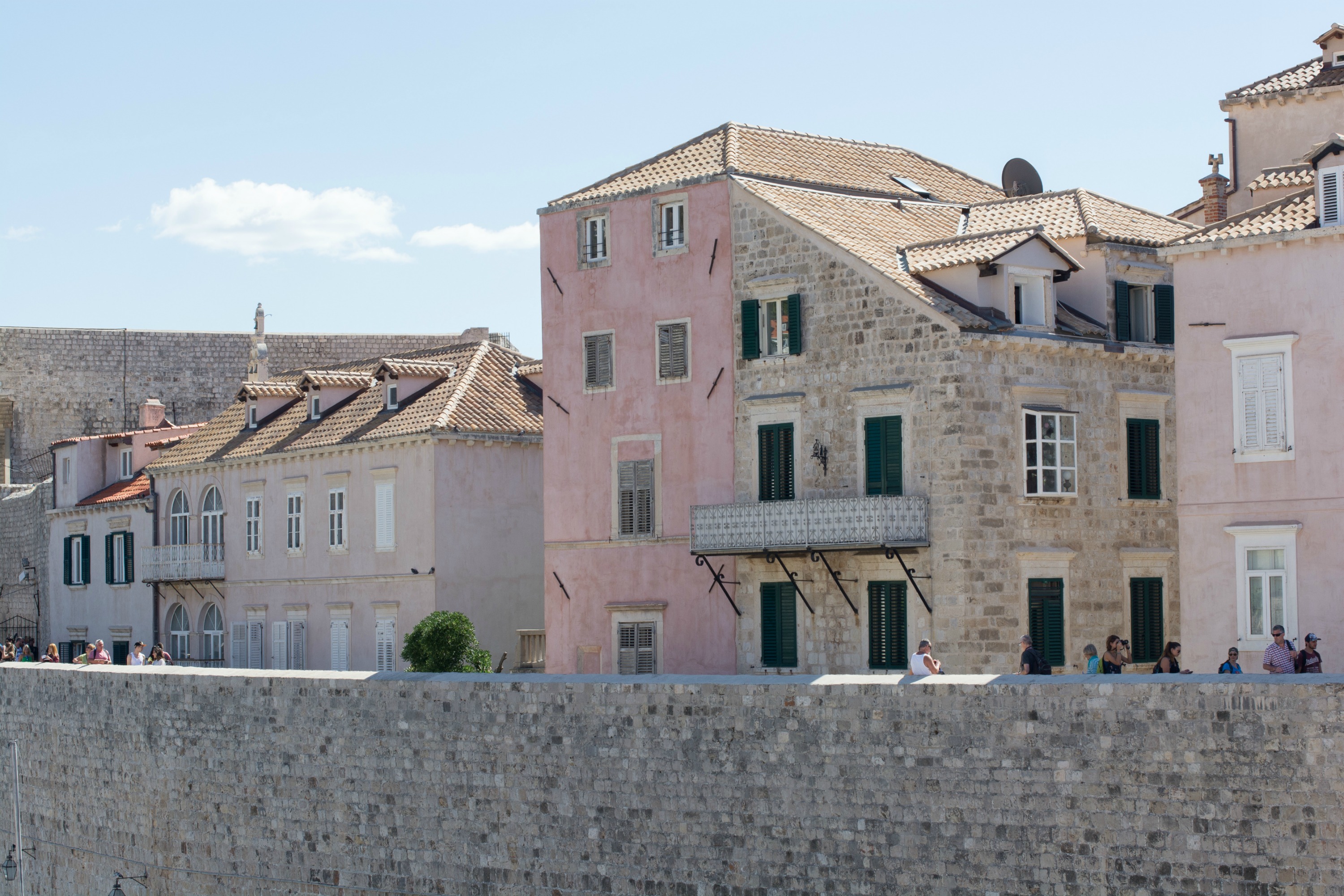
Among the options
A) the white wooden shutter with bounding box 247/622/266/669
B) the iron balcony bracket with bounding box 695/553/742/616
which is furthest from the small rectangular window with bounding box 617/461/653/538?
the white wooden shutter with bounding box 247/622/266/669

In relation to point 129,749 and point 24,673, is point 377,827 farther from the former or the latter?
point 24,673

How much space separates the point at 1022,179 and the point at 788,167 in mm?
6560

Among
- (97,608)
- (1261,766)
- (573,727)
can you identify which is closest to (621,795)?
(573,727)

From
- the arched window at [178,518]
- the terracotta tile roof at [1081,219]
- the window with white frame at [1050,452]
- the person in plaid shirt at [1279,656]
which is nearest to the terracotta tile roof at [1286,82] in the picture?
the terracotta tile roof at [1081,219]

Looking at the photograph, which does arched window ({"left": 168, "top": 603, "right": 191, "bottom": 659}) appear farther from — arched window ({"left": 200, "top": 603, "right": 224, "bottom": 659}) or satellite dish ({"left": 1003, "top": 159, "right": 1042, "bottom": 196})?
satellite dish ({"left": 1003, "top": 159, "right": 1042, "bottom": 196})

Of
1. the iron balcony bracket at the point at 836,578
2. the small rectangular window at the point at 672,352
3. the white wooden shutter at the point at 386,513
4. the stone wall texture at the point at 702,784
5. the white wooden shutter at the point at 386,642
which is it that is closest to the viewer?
the stone wall texture at the point at 702,784

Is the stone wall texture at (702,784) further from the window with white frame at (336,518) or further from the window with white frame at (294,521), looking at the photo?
the window with white frame at (294,521)

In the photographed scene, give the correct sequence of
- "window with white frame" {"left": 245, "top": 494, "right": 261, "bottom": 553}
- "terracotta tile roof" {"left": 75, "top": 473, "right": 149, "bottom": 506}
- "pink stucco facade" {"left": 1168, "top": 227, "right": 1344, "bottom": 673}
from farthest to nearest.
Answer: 1. "terracotta tile roof" {"left": 75, "top": 473, "right": 149, "bottom": 506}
2. "window with white frame" {"left": 245, "top": 494, "right": 261, "bottom": 553}
3. "pink stucco facade" {"left": 1168, "top": 227, "right": 1344, "bottom": 673}

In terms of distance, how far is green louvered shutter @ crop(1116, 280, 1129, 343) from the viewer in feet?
111

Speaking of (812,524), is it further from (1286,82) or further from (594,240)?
(1286,82)

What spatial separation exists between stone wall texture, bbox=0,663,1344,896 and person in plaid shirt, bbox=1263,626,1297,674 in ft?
12.6

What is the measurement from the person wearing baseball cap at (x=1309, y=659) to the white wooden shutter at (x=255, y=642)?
28.5 metres

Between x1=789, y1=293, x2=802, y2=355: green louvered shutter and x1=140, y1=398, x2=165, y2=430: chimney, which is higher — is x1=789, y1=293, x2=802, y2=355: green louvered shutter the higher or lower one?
the lower one

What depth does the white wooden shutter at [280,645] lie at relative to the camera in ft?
147
